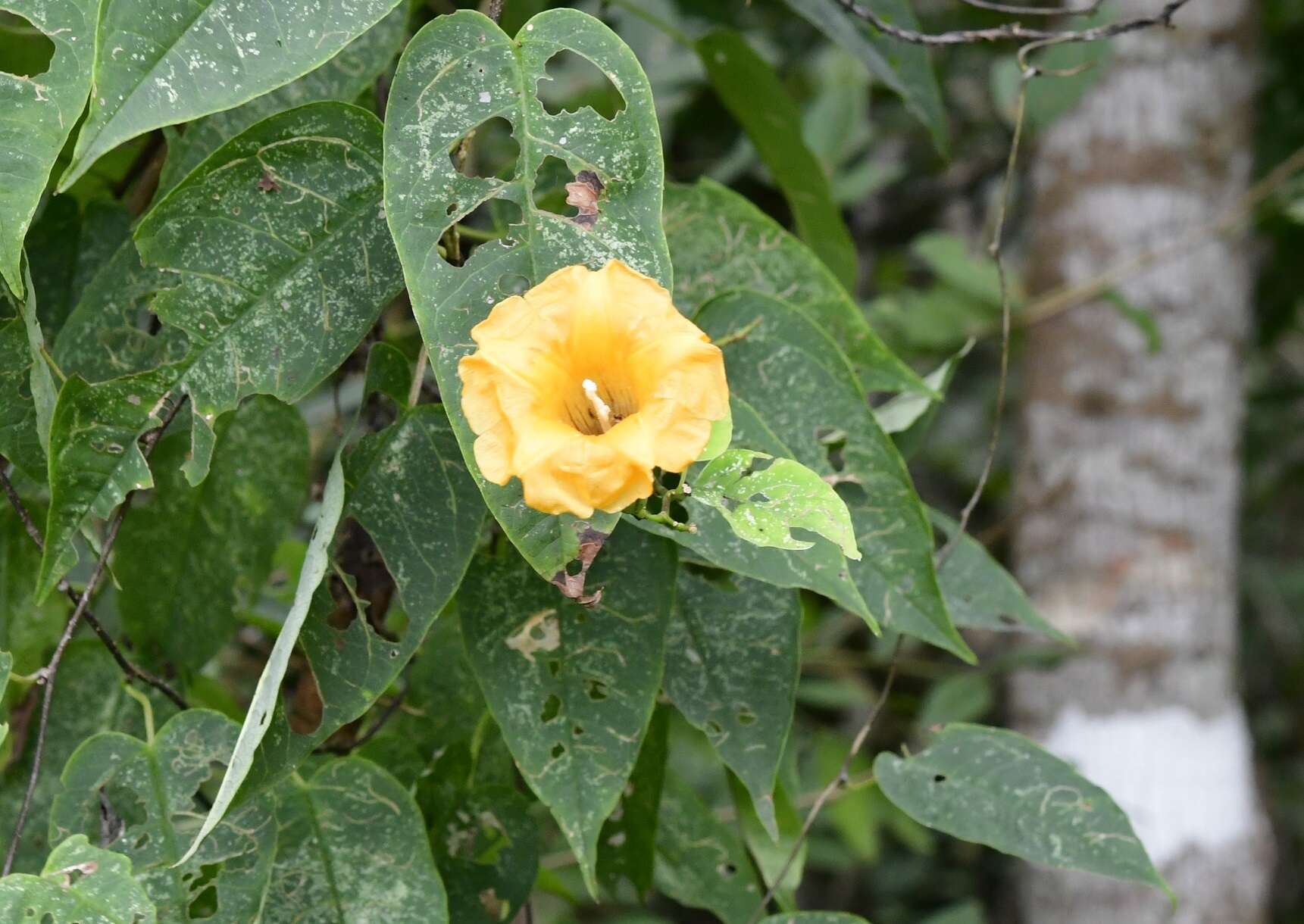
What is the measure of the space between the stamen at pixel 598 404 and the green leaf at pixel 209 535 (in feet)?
1.18

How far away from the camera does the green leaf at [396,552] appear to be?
1.92 feet

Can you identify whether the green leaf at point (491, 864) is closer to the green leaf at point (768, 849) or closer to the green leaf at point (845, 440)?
the green leaf at point (768, 849)

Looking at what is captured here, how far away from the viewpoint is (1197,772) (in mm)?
1622

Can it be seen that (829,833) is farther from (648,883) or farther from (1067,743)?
(648,883)

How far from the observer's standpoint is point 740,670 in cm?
72

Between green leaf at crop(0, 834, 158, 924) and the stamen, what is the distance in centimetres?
29

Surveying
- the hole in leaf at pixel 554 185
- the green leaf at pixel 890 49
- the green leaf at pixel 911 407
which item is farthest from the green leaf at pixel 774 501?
the green leaf at pixel 890 49

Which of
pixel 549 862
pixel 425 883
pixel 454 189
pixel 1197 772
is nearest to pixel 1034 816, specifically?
pixel 425 883

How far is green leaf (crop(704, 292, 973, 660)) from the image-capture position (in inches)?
27.4

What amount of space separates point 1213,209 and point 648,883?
141 centimetres

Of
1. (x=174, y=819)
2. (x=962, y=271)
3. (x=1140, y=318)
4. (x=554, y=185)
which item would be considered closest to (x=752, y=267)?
(x=554, y=185)

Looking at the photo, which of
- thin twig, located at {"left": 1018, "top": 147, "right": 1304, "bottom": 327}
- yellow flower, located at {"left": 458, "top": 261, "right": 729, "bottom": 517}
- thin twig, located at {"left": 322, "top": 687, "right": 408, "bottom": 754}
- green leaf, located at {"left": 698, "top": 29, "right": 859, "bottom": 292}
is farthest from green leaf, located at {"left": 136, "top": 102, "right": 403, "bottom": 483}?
thin twig, located at {"left": 1018, "top": 147, "right": 1304, "bottom": 327}

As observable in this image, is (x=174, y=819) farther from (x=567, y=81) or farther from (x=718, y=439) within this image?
(x=567, y=81)

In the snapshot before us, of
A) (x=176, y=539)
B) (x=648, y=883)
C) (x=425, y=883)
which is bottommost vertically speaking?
(x=648, y=883)
